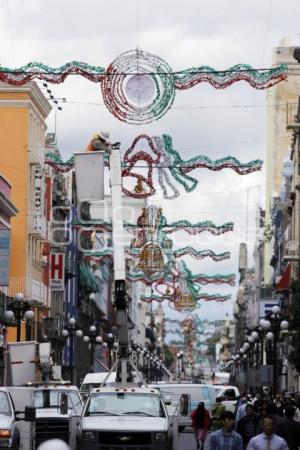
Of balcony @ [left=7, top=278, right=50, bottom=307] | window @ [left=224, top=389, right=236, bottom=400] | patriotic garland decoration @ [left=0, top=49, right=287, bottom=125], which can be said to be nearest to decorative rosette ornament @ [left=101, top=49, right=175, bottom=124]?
patriotic garland decoration @ [left=0, top=49, right=287, bottom=125]

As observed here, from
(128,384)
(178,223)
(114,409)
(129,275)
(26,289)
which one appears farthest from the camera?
(129,275)

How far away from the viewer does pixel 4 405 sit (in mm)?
28734

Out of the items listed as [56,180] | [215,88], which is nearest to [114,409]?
[215,88]

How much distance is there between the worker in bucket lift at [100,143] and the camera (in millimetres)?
32438

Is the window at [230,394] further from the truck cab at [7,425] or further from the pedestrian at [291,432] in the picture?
the pedestrian at [291,432]

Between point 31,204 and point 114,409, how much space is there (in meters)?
50.1

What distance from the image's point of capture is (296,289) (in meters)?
57.1

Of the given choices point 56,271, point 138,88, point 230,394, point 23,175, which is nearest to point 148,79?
point 138,88

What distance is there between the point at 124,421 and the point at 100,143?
310 inches

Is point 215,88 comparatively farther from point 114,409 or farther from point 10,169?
point 10,169

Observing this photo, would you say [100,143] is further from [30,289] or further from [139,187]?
[30,289]

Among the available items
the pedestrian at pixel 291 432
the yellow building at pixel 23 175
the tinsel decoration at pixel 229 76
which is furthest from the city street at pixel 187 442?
the yellow building at pixel 23 175

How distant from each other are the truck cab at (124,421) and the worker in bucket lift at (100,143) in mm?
6328

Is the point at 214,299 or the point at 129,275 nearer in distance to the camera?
the point at 214,299
